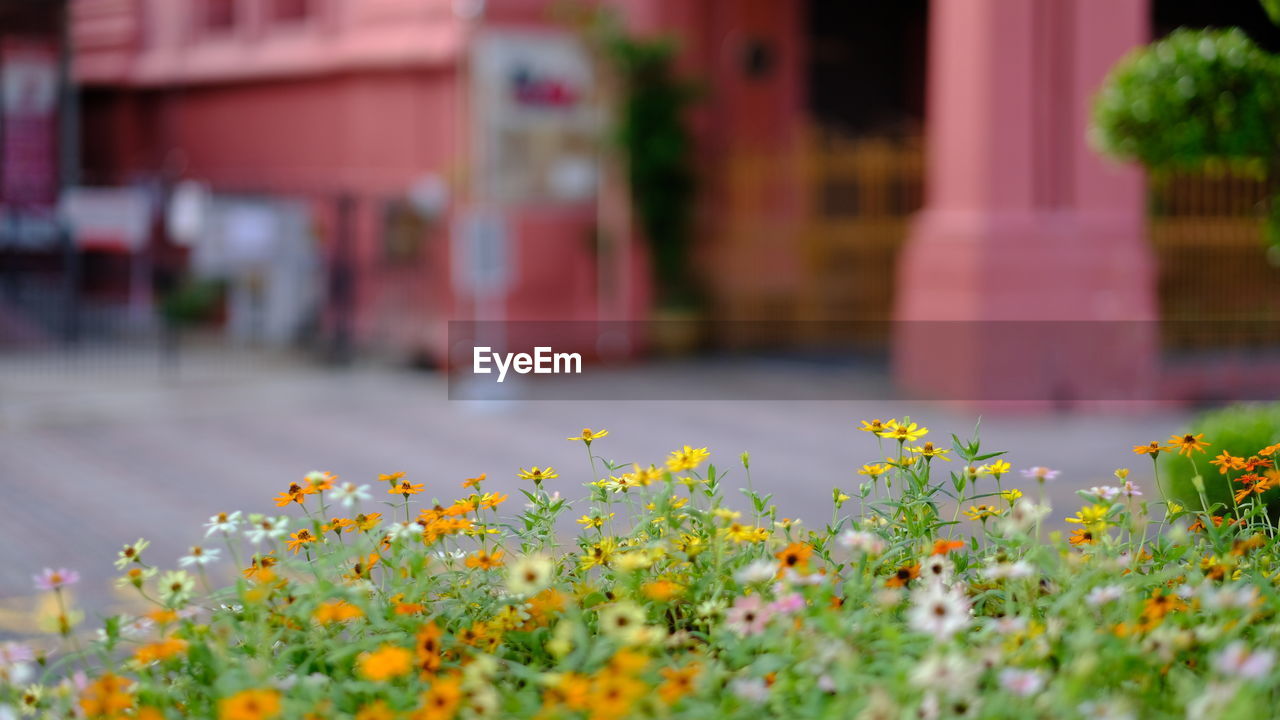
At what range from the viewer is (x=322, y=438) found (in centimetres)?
1234

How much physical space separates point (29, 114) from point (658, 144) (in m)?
8.11

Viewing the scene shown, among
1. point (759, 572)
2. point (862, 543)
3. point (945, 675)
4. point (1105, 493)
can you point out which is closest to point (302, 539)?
point (759, 572)

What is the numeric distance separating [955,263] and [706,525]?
10287mm

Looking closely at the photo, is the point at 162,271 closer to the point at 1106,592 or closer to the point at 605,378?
the point at 605,378

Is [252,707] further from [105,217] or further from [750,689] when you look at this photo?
[105,217]

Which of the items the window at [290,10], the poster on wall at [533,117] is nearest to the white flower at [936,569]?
the poster on wall at [533,117]

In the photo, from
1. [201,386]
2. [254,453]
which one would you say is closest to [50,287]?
[201,386]

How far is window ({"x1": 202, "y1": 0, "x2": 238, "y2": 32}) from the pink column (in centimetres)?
1044

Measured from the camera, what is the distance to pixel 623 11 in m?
17.0

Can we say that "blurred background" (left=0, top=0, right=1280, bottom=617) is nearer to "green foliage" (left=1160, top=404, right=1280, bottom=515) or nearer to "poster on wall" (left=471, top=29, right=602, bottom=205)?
"poster on wall" (left=471, top=29, right=602, bottom=205)

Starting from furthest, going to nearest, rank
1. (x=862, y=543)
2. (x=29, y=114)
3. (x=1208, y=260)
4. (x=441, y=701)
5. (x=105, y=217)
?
(x=29, y=114) → (x=105, y=217) → (x=1208, y=260) → (x=862, y=543) → (x=441, y=701)

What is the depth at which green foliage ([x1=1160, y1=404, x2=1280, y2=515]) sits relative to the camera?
581cm

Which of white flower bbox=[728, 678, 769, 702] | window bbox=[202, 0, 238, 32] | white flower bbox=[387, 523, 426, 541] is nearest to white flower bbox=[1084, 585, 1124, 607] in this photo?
white flower bbox=[728, 678, 769, 702]

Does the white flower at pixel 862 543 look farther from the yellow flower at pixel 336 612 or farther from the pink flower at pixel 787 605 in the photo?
the yellow flower at pixel 336 612
